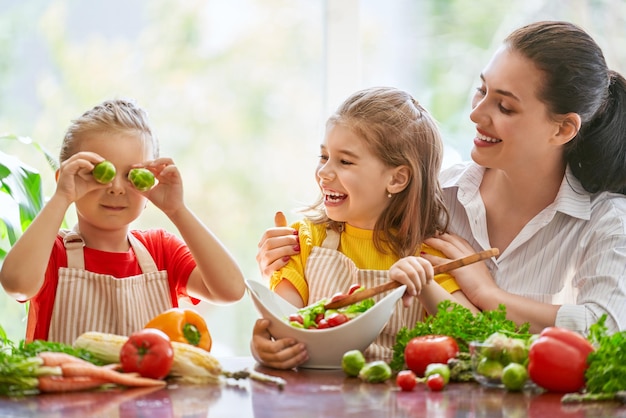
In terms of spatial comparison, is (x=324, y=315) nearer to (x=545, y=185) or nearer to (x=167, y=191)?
(x=167, y=191)

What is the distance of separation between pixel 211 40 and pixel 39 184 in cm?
177

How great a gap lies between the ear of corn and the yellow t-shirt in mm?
637

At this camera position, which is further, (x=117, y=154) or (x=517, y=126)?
(x=517, y=126)

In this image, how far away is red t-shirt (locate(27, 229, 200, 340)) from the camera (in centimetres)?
247

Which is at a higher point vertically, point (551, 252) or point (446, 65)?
point (446, 65)

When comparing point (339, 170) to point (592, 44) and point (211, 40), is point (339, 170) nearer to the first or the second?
point (592, 44)

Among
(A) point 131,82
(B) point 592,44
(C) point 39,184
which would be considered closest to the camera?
(B) point 592,44

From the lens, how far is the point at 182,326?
7.14 ft

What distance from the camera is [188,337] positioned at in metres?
2.18

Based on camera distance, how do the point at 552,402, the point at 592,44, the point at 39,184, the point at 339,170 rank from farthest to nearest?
1. the point at 39,184
2. the point at 592,44
3. the point at 339,170
4. the point at 552,402

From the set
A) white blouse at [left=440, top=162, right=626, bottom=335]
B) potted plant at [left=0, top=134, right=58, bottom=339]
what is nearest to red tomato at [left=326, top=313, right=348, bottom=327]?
white blouse at [left=440, top=162, right=626, bottom=335]

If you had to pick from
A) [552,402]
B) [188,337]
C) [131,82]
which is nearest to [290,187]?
[131,82]

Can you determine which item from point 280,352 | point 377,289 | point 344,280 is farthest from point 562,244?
point 280,352

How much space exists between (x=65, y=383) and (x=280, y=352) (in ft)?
1.76
